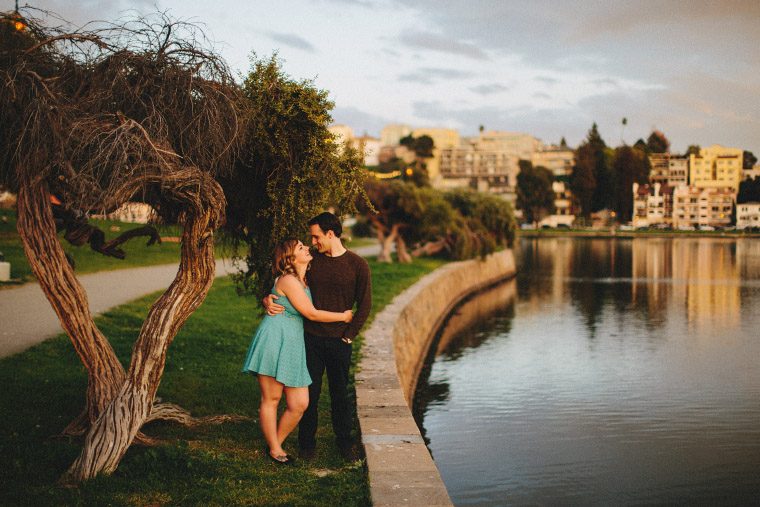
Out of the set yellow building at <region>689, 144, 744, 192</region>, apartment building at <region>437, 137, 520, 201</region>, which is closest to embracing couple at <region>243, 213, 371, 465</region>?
apartment building at <region>437, 137, 520, 201</region>

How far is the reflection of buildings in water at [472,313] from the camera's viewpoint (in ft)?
67.4

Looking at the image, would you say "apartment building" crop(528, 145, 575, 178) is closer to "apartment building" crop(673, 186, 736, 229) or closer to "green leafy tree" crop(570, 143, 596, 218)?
"apartment building" crop(673, 186, 736, 229)

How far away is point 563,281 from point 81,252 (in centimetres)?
2324

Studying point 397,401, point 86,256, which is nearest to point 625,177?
point 86,256

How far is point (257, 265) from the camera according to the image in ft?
27.3

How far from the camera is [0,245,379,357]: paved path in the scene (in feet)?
36.9

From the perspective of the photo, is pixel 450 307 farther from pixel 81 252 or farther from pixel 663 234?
pixel 663 234

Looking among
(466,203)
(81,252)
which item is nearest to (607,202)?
(466,203)

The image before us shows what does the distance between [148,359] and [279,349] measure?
109cm

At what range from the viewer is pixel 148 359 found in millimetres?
5613

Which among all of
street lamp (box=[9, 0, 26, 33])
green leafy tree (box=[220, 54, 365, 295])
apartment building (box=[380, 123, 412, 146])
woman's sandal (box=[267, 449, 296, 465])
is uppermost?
apartment building (box=[380, 123, 412, 146])

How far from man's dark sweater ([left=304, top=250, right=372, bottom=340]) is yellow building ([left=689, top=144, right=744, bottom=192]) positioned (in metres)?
144

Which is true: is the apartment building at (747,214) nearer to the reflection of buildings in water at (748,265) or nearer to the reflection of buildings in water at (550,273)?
the reflection of buildings in water at (748,265)

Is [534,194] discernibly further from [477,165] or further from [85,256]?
[85,256]
